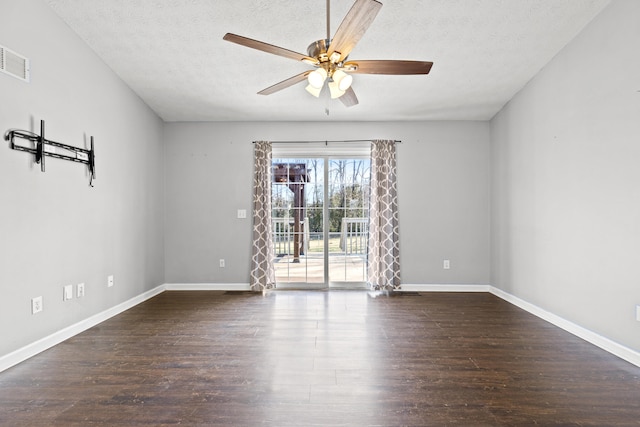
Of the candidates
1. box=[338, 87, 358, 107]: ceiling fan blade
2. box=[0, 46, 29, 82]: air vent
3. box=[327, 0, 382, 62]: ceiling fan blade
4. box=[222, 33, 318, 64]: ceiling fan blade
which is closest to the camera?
box=[327, 0, 382, 62]: ceiling fan blade

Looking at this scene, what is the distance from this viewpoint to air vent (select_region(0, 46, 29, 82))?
2.51 metres

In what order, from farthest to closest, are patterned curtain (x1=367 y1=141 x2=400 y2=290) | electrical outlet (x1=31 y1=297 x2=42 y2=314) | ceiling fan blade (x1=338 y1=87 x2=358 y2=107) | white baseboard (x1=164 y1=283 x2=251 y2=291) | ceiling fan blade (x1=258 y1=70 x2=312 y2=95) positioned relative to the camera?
white baseboard (x1=164 y1=283 x2=251 y2=291)
patterned curtain (x1=367 y1=141 x2=400 y2=290)
ceiling fan blade (x1=338 y1=87 x2=358 y2=107)
electrical outlet (x1=31 y1=297 x2=42 y2=314)
ceiling fan blade (x1=258 y1=70 x2=312 y2=95)

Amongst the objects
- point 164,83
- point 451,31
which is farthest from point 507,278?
point 164,83

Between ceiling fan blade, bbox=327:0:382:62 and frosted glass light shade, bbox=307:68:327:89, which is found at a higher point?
ceiling fan blade, bbox=327:0:382:62

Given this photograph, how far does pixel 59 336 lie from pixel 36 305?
399 mm

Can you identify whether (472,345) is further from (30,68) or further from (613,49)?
(30,68)

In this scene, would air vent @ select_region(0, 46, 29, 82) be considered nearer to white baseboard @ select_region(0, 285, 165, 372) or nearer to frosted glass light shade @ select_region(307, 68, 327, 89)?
white baseboard @ select_region(0, 285, 165, 372)

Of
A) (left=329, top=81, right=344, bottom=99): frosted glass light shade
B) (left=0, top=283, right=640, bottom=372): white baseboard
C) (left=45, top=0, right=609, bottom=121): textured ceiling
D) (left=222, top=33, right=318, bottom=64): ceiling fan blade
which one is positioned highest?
(left=45, top=0, right=609, bottom=121): textured ceiling

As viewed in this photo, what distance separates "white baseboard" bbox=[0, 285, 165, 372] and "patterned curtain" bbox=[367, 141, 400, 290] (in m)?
3.15

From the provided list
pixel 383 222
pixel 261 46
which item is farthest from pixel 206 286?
pixel 261 46

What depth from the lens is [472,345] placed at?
9.70ft

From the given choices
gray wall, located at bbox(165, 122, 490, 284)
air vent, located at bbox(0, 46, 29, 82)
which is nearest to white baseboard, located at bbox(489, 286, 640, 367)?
gray wall, located at bbox(165, 122, 490, 284)

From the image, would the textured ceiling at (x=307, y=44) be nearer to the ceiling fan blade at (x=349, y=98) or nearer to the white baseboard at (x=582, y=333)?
the ceiling fan blade at (x=349, y=98)

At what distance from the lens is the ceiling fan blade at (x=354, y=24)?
1.90 m
